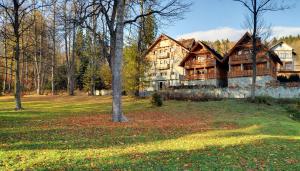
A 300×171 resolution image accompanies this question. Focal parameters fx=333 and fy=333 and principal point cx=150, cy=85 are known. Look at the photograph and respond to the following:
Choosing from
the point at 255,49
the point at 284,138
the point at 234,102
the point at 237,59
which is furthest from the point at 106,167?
the point at 237,59

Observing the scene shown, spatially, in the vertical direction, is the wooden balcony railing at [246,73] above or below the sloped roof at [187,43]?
below

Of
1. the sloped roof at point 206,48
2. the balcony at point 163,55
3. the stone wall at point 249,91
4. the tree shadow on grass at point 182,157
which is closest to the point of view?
the tree shadow on grass at point 182,157

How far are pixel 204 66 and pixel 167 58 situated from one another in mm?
10234

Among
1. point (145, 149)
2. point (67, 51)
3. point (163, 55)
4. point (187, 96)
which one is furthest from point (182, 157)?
point (163, 55)

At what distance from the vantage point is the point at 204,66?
55.8 meters

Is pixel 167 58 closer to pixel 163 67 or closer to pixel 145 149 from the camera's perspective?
pixel 163 67

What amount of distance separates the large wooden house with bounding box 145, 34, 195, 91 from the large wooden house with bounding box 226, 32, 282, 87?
11.4 m

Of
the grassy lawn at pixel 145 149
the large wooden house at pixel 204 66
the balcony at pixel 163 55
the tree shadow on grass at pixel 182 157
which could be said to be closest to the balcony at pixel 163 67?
the balcony at pixel 163 55

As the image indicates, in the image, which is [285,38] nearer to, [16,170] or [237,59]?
[237,59]

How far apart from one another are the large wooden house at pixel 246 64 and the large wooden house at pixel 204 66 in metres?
2.69

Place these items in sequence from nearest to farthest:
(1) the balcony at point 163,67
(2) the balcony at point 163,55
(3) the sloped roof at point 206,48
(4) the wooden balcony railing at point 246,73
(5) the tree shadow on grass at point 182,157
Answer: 1. (5) the tree shadow on grass at point 182,157
2. (4) the wooden balcony railing at point 246,73
3. (3) the sloped roof at point 206,48
4. (2) the balcony at point 163,55
5. (1) the balcony at point 163,67

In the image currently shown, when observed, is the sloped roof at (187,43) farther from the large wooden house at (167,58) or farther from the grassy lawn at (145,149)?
the grassy lawn at (145,149)

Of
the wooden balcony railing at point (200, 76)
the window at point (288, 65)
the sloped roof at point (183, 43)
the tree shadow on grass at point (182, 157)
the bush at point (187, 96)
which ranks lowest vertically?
the tree shadow on grass at point (182, 157)

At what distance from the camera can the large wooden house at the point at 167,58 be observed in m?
62.9
